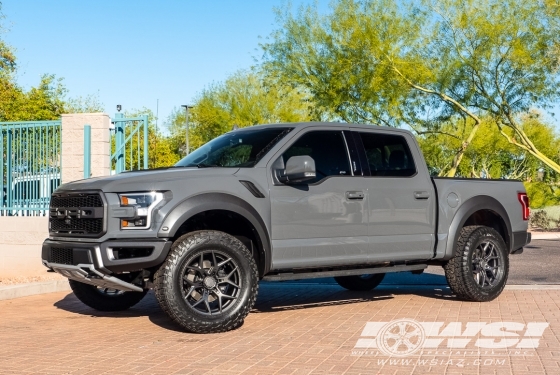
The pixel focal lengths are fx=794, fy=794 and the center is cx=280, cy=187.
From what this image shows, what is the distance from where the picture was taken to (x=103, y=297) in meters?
9.12

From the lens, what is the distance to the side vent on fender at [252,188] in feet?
25.7

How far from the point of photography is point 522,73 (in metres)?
30.0

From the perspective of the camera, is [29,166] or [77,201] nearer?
[77,201]

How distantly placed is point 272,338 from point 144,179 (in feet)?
6.23

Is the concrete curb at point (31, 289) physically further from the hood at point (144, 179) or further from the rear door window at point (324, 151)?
the rear door window at point (324, 151)

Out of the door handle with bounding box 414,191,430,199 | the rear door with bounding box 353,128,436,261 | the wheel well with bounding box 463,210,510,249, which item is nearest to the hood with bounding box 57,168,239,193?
the rear door with bounding box 353,128,436,261

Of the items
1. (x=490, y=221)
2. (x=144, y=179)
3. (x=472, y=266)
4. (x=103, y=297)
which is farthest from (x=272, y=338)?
(x=490, y=221)

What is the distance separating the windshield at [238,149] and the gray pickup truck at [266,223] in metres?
0.02

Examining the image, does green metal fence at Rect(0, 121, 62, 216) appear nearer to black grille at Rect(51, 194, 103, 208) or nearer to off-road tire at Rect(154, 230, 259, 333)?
black grille at Rect(51, 194, 103, 208)

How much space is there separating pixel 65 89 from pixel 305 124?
4727cm

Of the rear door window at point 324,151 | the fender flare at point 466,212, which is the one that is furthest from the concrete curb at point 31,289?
the fender flare at point 466,212

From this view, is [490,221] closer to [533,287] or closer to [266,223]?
[533,287]

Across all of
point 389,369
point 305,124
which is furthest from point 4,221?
point 389,369

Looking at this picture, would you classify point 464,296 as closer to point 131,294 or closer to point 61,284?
point 131,294
